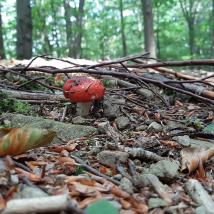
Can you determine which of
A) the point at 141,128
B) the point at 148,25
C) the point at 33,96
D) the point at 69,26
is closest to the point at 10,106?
the point at 33,96

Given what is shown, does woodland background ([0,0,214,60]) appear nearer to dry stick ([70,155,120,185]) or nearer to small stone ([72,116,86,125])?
small stone ([72,116,86,125])

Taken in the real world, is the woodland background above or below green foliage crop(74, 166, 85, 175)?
above

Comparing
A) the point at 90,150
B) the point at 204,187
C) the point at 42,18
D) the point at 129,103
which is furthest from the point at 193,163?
the point at 42,18

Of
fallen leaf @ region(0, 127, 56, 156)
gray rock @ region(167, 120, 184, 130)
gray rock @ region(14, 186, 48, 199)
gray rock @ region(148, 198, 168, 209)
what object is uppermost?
fallen leaf @ region(0, 127, 56, 156)

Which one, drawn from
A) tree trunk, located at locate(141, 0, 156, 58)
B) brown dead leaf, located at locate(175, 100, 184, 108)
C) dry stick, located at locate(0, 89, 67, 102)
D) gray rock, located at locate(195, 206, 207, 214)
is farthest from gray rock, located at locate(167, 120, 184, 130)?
tree trunk, located at locate(141, 0, 156, 58)

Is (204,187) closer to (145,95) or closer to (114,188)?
(114,188)
